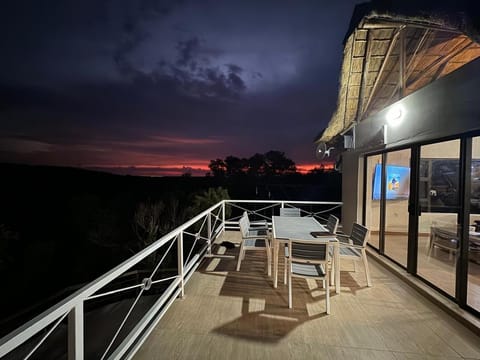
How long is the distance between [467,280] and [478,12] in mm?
2385

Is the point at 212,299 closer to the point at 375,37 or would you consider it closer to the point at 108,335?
the point at 108,335

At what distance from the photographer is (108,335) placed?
4191 mm

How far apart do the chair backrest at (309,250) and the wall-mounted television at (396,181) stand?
6.62 ft

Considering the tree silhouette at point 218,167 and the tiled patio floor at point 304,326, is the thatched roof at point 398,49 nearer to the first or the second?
the tiled patio floor at point 304,326

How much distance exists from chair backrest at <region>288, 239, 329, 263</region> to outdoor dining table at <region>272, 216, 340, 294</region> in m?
0.22

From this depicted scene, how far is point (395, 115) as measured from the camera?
3.81 metres

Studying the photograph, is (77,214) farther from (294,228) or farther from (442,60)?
(442,60)

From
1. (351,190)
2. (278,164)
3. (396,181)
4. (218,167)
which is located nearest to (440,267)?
(396,181)

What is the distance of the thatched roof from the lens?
8.13 ft

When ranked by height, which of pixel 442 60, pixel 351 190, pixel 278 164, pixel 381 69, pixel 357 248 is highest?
pixel 381 69

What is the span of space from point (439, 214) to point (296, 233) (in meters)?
1.76

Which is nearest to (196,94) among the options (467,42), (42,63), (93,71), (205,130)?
(205,130)

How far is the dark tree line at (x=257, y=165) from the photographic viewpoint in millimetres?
16250

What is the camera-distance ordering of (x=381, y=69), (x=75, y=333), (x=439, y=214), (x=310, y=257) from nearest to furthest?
(x=75, y=333) → (x=310, y=257) → (x=439, y=214) → (x=381, y=69)
